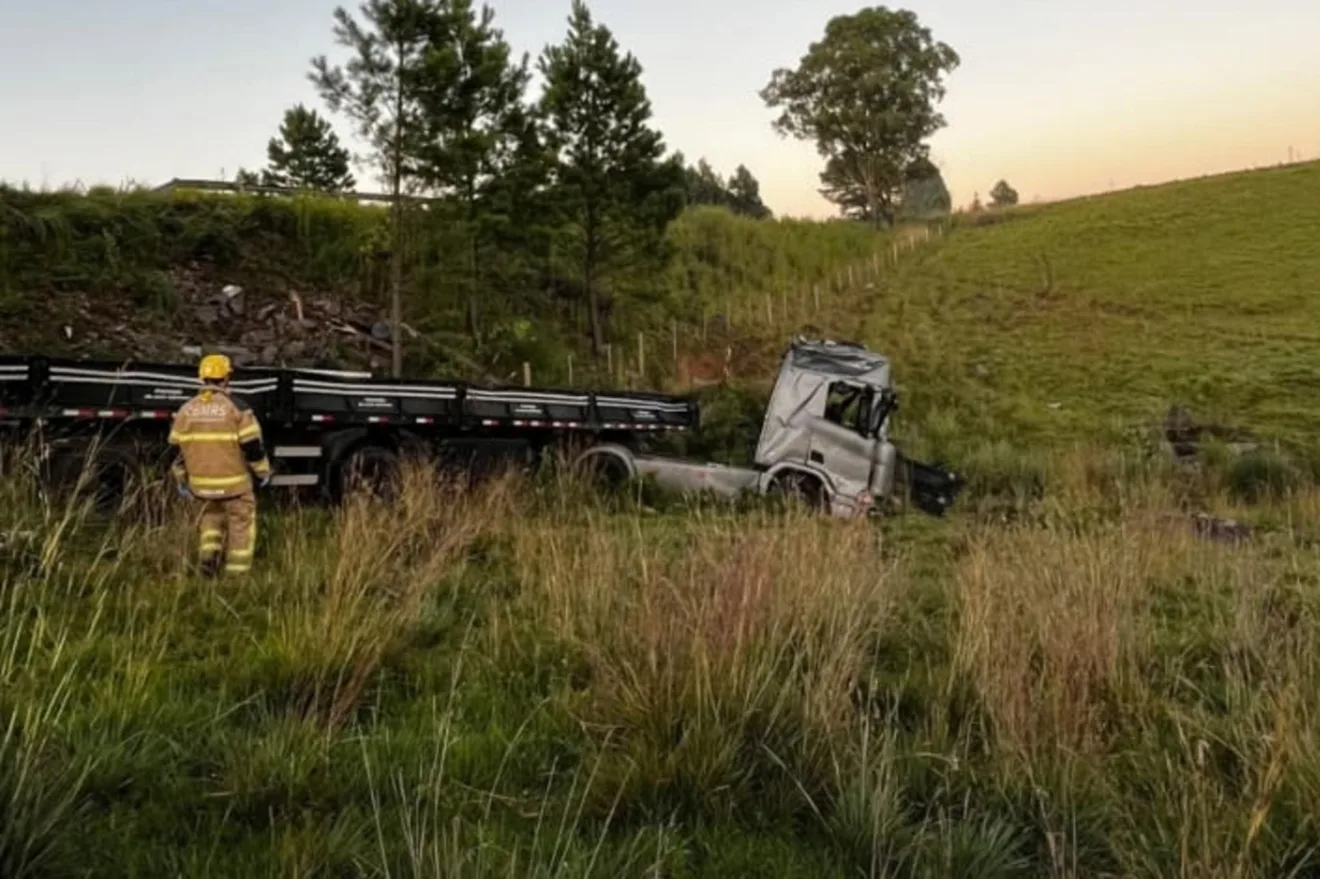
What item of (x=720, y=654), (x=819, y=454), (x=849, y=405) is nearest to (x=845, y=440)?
(x=819, y=454)

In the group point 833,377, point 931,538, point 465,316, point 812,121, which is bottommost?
point 931,538

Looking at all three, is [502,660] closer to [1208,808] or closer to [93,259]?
[1208,808]

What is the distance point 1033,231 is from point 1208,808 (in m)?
49.7

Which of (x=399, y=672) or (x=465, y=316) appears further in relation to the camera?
(x=465, y=316)

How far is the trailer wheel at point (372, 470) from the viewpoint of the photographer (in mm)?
11820

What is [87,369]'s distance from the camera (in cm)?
987

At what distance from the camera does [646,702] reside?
4.04 m

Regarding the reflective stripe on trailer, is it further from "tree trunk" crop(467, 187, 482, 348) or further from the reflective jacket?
"tree trunk" crop(467, 187, 482, 348)

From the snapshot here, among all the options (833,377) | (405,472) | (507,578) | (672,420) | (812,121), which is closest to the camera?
(507,578)

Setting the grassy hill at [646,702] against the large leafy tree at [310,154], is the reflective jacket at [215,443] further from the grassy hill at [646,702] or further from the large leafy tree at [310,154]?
the large leafy tree at [310,154]

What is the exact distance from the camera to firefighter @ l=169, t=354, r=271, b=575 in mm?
7859

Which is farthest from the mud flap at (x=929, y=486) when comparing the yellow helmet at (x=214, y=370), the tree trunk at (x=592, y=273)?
the tree trunk at (x=592, y=273)

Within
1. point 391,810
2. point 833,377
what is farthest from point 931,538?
point 391,810

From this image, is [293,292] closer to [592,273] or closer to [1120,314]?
[592,273]
